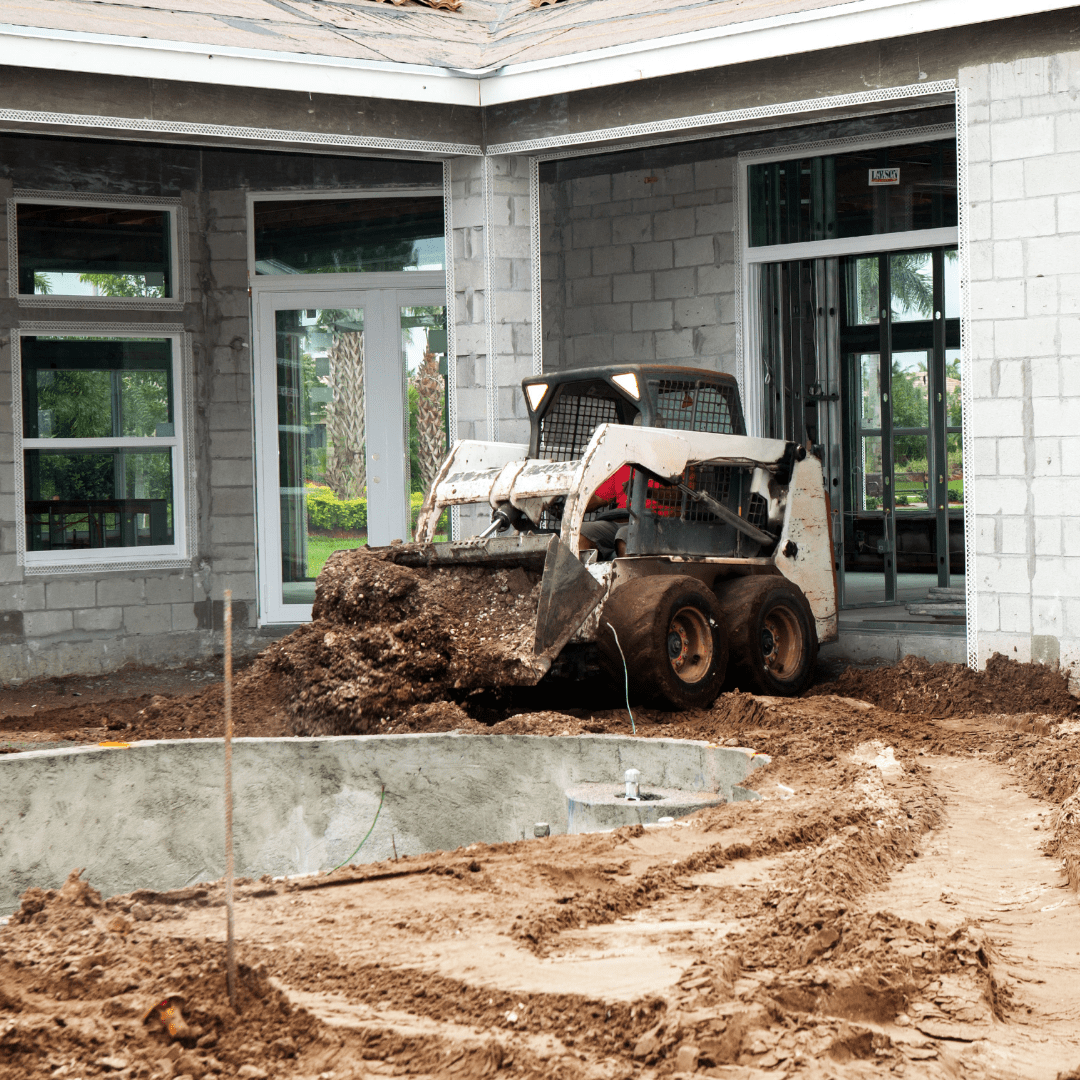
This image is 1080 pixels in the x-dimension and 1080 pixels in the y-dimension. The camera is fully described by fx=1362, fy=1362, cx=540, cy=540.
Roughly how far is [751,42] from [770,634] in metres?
3.84

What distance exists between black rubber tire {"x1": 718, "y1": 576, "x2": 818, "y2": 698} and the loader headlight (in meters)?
1.68

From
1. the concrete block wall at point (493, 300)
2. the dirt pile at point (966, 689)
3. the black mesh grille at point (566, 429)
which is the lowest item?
the dirt pile at point (966, 689)

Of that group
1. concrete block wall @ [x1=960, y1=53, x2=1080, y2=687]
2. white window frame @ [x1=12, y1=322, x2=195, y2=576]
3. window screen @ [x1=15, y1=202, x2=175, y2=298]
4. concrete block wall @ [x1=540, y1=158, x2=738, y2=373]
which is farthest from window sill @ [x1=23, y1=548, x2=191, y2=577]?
concrete block wall @ [x1=960, y1=53, x2=1080, y2=687]

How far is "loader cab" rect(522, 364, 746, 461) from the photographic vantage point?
8.40m

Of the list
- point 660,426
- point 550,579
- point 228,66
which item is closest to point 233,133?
point 228,66

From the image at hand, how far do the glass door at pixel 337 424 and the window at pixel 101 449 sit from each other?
79 centimetres

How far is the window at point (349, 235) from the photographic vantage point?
11.7m

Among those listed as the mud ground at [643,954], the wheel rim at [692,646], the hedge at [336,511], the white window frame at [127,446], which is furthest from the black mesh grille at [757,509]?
the white window frame at [127,446]

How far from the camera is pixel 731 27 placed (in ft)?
29.1

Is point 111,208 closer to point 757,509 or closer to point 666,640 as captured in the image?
point 757,509

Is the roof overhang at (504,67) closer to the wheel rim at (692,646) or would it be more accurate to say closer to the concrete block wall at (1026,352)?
the concrete block wall at (1026,352)

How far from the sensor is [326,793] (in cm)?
708

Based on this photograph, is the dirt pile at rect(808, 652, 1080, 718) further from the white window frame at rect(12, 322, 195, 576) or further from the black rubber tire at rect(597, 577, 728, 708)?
the white window frame at rect(12, 322, 195, 576)

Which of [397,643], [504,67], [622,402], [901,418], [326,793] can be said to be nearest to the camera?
[326,793]
